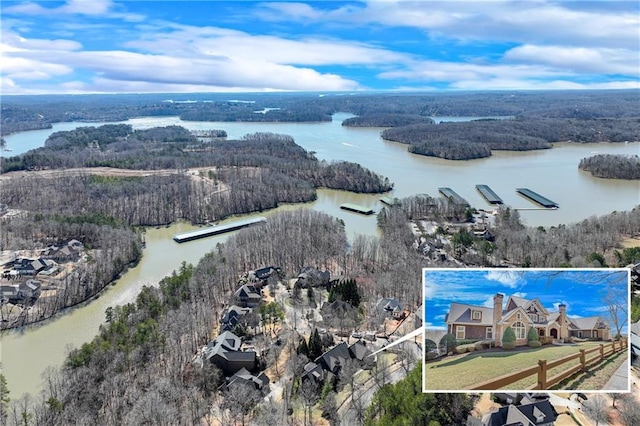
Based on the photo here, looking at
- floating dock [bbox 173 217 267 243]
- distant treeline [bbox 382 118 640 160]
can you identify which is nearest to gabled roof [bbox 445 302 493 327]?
floating dock [bbox 173 217 267 243]

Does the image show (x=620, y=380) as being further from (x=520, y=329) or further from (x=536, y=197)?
(x=536, y=197)

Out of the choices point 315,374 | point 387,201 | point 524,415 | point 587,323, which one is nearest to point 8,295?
point 315,374

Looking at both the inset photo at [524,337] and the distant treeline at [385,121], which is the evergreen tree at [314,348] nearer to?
the inset photo at [524,337]

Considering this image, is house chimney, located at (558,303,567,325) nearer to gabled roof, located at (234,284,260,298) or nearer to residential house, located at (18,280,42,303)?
gabled roof, located at (234,284,260,298)

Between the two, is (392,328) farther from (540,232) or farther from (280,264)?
(540,232)

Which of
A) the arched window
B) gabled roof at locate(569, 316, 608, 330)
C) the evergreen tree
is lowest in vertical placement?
the evergreen tree

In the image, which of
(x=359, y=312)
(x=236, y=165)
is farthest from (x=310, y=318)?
(x=236, y=165)
